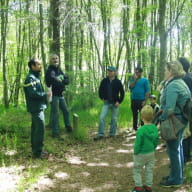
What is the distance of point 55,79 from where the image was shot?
241 inches

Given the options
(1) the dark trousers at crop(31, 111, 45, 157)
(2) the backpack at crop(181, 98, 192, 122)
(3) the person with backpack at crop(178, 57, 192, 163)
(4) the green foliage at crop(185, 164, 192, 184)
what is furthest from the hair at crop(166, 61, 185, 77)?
(1) the dark trousers at crop(31, 111, 45, 157)

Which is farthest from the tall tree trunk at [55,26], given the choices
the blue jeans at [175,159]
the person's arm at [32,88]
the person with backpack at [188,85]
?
the blue jeans at [175,159]

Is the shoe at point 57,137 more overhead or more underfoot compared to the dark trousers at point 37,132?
more underfoot

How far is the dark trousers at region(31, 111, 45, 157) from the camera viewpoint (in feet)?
16.4

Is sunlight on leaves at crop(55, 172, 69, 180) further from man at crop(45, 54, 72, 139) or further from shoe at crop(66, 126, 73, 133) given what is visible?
shoe at crop(66, 126, 73, 133)

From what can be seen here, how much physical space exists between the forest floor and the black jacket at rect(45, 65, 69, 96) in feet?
4.10

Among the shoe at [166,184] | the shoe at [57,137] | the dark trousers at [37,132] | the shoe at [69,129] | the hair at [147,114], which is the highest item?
the hair at [147,114]

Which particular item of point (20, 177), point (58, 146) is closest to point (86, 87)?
point (58, 146)

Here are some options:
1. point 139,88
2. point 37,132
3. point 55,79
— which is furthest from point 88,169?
point 139,88

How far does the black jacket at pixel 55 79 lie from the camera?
612 centimetres

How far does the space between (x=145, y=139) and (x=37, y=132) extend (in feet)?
7.80

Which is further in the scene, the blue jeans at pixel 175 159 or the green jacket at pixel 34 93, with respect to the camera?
the green jacket at pixel 34 93

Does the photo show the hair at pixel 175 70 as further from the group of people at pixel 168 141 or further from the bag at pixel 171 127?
the bag at pixel 171 127

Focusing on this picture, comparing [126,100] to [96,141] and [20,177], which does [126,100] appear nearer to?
[96,141]
